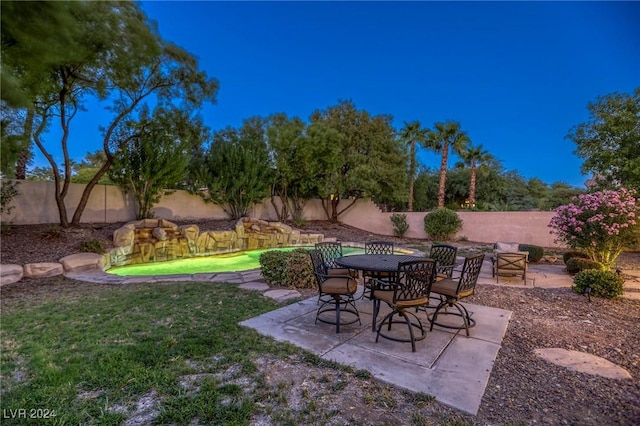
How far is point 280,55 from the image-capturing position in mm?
12664

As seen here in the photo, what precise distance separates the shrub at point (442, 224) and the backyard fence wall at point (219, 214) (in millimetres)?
542

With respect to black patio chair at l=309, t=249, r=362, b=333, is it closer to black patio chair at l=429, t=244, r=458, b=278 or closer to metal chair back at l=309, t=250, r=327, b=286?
metal chair back at l=309, t=250, r=327, b=286

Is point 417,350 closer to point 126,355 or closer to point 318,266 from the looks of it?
point 318,266

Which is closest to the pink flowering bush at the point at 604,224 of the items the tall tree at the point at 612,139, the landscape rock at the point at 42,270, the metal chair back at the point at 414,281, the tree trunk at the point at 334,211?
the tall tree at the point at 612,139

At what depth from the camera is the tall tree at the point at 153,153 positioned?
28.5 ft

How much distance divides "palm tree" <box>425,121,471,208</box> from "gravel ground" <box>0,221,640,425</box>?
38.6ft

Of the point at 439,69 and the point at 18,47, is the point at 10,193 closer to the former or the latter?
the point at 18,47

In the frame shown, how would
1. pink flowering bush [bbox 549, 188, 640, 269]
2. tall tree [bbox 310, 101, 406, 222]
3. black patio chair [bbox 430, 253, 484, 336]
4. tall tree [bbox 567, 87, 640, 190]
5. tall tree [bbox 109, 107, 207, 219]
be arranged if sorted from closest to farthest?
black patio chair [bbox 430, 253, 484, 336] < pink flowering bush [bbox 549, 188, 640, 269] < tall tree [bbox 567, 87, 640, 190] < tall tree [bbox 109, 107, 207, 219] < tall tree [bbox 310, 101, 406, 222]

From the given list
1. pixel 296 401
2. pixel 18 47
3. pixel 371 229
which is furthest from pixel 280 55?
pixel 296 401

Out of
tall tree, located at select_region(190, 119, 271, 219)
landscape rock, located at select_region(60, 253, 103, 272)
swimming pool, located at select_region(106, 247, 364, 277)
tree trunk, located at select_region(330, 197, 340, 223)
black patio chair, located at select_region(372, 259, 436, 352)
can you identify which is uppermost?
tall tree, located at select_region(190, 119, 271, 219)

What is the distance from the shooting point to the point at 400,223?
14477mm

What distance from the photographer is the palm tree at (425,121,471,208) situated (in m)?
15.3

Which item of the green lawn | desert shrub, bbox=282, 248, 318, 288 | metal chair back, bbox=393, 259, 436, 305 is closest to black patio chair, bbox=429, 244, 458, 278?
metal chair back, bbox=393, 259, 436, 305

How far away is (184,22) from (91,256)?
6732mm
